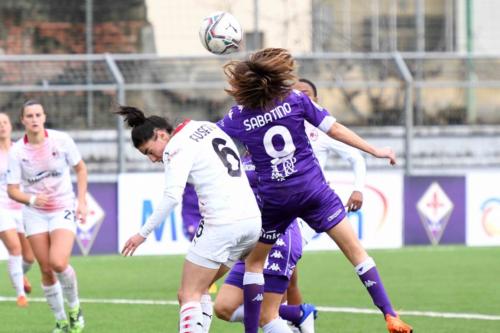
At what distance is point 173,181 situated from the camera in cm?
782

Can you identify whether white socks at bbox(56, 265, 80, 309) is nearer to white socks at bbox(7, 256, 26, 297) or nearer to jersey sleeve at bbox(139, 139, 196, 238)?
white socks at bbox(7, 256, 26, 297)

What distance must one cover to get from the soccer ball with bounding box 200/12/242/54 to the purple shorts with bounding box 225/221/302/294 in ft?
5.16

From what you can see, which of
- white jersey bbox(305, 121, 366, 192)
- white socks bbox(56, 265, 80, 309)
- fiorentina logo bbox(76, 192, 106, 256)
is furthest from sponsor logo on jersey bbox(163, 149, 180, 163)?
fiorentina logo bbox(76, 192, 106, 256)

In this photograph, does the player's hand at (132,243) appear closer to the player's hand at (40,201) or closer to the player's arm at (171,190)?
the player's arm at (171,190)

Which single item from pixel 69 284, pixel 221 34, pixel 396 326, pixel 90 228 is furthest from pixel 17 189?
pixel 90 228

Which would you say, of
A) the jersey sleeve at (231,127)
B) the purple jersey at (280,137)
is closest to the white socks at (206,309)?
the purple jersey at (280,137)

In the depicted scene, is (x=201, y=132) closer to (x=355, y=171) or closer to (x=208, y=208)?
(x=208, y=208)

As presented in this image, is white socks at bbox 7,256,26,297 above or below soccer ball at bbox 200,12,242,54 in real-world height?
below

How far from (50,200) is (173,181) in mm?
3453

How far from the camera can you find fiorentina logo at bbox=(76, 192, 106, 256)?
58.6 ft

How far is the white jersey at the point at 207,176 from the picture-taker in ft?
25.6

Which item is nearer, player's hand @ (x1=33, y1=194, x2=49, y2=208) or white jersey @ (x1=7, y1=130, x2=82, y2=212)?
player's hand @ (x1=33, y1=194, x2=49, y2=208)

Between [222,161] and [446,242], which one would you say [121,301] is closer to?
[222,161]

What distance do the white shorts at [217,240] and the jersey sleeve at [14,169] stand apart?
3515mm
